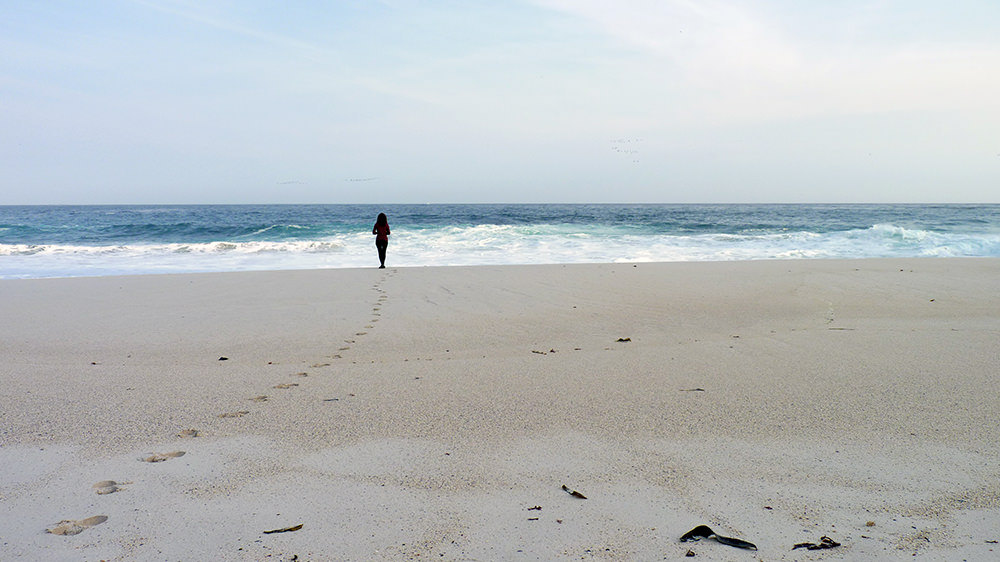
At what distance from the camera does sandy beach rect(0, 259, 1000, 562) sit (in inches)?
81.4

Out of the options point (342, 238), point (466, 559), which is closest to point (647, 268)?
point (466, 559)

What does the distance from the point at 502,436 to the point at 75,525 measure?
5.53 feet

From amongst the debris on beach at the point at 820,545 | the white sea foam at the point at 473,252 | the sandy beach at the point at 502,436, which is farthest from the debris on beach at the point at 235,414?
the white sea foam at the point at 473,252

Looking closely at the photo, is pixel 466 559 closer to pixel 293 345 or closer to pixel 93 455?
pixel 93 455

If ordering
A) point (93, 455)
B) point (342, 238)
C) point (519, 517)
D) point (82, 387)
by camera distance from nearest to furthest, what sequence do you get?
point (519, 517) < point (93, 455) < point (82, 387) < point (342, 238)

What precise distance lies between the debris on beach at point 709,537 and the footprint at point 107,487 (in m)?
2.12

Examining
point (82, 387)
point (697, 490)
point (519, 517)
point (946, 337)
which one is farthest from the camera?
point (946, 337)

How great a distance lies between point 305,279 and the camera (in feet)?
32.8

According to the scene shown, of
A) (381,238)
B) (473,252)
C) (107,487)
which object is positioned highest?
(381,238)

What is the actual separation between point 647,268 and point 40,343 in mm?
8704

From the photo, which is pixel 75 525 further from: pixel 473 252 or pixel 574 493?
pixel 473 252

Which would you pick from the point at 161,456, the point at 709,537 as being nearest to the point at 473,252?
the point at 161,456

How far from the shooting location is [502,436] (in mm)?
2965

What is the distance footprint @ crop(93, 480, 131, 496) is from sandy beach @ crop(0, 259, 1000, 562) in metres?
0.02
